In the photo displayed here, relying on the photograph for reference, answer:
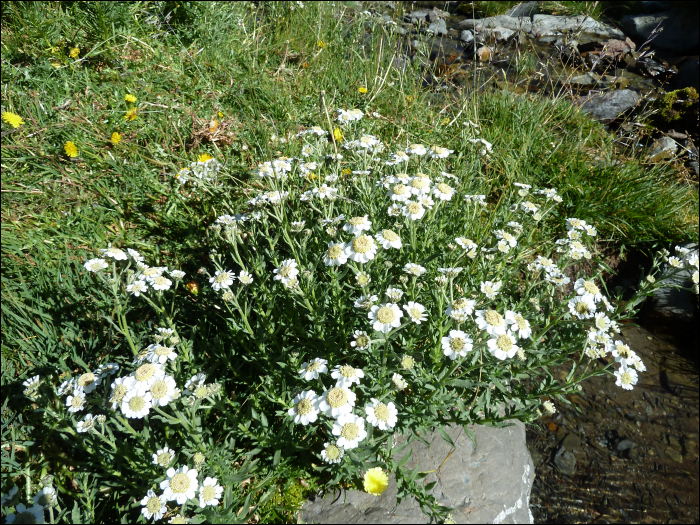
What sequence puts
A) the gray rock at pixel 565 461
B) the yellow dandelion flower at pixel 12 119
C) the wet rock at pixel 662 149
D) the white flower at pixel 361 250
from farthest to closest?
the wet rock at pixel 662 149, the yellow dandelion flower at pixel 12 119, the gray rock at pixel 565 461, the white flower at pixel 361 250

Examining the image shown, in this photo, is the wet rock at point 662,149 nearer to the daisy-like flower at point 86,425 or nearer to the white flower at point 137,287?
the white flower at point 137,287

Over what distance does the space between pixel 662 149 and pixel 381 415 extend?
5.44m

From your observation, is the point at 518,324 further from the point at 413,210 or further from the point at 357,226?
the point at 357,226

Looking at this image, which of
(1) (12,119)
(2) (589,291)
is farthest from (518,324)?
(1) (12,119)

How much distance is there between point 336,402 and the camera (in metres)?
1.61

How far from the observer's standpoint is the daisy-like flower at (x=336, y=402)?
1.60 meters

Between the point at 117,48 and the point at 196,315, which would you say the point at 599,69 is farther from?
the point at 196,315

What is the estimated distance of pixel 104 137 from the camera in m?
3.42

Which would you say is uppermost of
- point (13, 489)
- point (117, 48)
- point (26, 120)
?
point (117, 48)

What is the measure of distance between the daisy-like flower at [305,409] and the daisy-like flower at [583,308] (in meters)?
1.28

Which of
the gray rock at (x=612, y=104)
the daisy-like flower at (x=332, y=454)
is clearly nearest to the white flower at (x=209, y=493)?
the daisy-like flower at (x=332, y=454)

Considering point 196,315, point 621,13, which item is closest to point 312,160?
point 196,315

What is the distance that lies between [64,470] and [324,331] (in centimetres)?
135

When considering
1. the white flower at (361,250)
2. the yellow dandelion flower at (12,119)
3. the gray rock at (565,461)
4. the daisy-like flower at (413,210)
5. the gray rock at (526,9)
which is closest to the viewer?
the white flower at (361,250)
